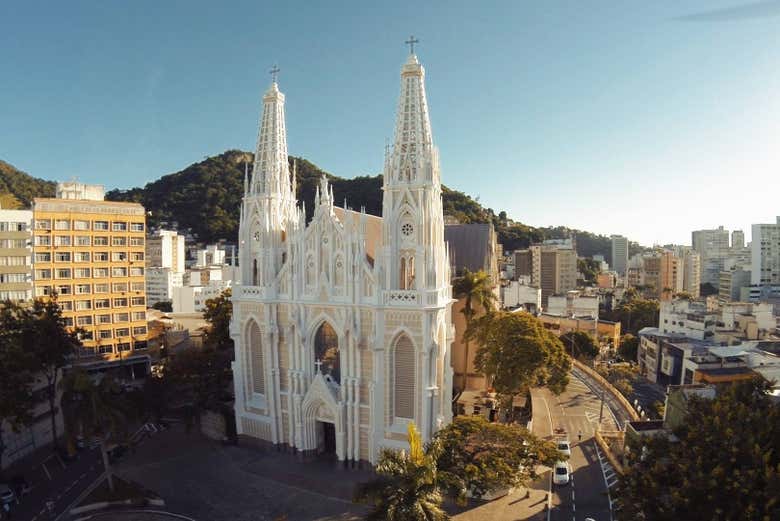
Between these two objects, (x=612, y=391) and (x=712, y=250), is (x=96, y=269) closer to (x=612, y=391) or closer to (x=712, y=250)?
(x=612, y=391)

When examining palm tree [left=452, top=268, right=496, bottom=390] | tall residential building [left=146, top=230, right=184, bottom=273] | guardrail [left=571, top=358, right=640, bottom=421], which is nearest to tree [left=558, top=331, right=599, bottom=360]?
guardrail [left=571, top=358, right=640, bottom=421]

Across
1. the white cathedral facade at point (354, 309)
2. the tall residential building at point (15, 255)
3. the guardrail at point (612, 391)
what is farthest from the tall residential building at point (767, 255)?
the tall residential building at point (15, 255)

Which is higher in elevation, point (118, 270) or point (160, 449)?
point (118, 270)

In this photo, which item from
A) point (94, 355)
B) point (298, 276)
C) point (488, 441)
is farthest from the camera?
point (94, 355)

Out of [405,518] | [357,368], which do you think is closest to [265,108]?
[357,368]

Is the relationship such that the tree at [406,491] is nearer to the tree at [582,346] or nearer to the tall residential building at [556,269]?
the tree at [582,346]

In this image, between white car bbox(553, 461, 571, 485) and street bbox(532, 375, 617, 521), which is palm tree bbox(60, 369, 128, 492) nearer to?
street bbox(532, 375, 617, 521)

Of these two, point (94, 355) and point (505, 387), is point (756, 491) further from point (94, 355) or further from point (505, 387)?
point (94, 355)
